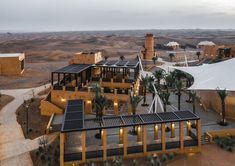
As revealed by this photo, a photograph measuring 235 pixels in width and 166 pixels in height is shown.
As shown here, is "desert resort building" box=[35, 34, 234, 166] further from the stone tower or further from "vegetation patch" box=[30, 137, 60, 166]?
the stone tower

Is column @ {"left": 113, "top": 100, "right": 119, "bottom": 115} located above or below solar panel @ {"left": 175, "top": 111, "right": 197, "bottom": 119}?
below

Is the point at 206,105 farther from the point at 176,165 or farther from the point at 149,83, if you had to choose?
the point at 176,165

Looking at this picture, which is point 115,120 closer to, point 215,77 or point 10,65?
point 215,77

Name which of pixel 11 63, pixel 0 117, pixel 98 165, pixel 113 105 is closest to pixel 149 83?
pixel 113 105

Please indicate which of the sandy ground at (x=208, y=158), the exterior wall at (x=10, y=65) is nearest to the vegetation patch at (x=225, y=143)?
the sandy ground at (x=208, y=158)

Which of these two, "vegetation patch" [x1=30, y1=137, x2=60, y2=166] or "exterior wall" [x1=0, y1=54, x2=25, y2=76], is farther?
"exterior wall" [x1=0, y1=54, x2=25, y2=76]

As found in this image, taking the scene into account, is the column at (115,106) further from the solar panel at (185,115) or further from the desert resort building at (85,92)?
the solar panel at (185,115)

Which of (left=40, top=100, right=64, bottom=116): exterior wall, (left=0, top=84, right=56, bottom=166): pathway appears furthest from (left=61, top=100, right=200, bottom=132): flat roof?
(left=40, top=100, right=64, bottom=116): exterior wall
